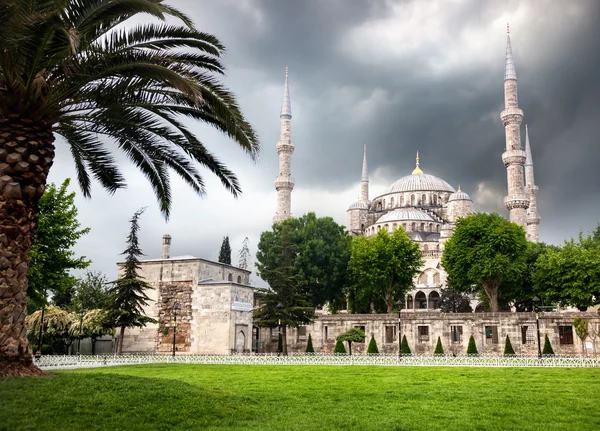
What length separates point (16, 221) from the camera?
34.2 ft

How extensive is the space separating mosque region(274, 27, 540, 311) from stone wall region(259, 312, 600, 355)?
50.8ft

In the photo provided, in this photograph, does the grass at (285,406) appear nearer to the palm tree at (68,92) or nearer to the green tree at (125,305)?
the palm tree at (68,92)

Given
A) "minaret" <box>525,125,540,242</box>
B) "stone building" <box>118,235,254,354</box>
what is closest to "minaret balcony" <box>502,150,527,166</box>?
"minaret" <box>525,125,540,242</box>

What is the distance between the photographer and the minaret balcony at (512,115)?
59.7m

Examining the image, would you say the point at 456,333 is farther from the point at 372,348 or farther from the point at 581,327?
the point at 581,327

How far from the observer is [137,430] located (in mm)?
8672

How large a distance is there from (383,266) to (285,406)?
36563 mm

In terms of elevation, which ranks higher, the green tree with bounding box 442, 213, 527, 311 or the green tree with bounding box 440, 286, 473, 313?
the green tree with bounding box 442, 213, 527, 311

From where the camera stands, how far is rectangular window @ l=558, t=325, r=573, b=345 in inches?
1444

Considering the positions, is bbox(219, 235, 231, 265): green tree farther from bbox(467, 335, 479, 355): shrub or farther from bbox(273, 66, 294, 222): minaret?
bbox(467, 335, 479, 355): shrub

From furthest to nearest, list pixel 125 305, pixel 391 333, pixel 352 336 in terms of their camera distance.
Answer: pixel 391 333 → pixel 352 336 → pixel 125 305

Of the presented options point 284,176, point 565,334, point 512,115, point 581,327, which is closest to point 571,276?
point 565,334

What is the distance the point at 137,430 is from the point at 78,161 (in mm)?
8509

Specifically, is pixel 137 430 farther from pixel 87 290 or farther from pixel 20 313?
pixel 87 290
